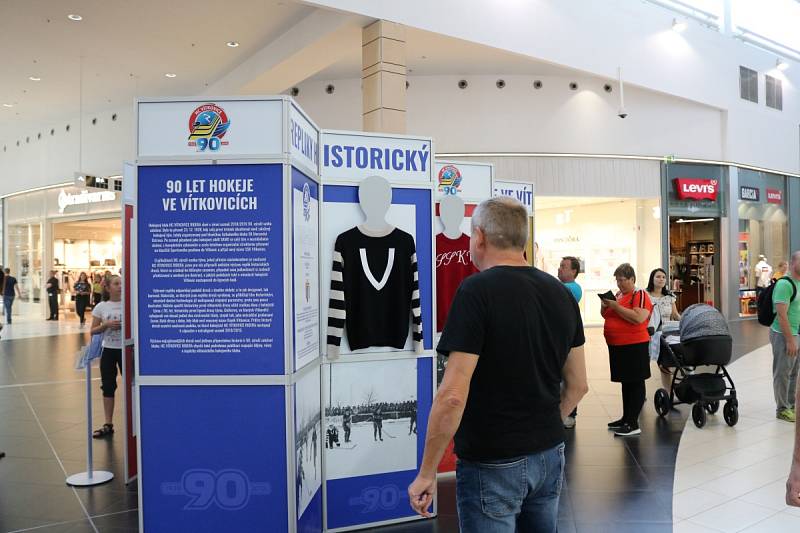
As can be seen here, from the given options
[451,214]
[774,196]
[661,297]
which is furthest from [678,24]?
[451,214]

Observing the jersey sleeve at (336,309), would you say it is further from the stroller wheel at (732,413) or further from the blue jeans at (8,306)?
the blue jeans at (8,306)

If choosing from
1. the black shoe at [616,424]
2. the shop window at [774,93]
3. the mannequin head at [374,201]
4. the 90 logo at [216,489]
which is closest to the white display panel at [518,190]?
the black shoe at [616,424]

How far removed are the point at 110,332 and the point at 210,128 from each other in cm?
301

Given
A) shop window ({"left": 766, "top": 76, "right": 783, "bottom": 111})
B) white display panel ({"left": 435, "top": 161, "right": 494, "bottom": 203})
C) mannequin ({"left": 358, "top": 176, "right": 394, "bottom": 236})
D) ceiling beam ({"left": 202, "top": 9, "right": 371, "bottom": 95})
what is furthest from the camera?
shop window ({"left": 766, "top": 76, "right": 783, "bottom": 111})

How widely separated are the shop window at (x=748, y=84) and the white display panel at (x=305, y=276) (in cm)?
1712

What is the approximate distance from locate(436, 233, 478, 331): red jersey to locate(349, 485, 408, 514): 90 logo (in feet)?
4.47

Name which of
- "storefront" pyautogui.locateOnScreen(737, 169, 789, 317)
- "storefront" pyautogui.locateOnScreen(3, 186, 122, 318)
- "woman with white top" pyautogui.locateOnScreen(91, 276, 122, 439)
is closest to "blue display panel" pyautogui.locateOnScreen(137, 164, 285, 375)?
"woman with white top" pyautogui.locateOnScreen(91, 276, 122, 439)

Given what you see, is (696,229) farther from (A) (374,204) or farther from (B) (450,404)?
(B) (450,404)

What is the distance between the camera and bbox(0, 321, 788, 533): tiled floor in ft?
13.0

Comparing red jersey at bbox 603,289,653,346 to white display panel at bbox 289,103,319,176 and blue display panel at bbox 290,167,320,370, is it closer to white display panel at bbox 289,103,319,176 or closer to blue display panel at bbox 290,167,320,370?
blue display panel at bbox 290,167,320,370

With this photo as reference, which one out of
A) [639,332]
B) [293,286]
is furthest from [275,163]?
[639,332]

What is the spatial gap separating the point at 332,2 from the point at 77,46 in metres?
5.57

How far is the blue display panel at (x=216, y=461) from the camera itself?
10.4 ft

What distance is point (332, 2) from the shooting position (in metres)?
9.70
